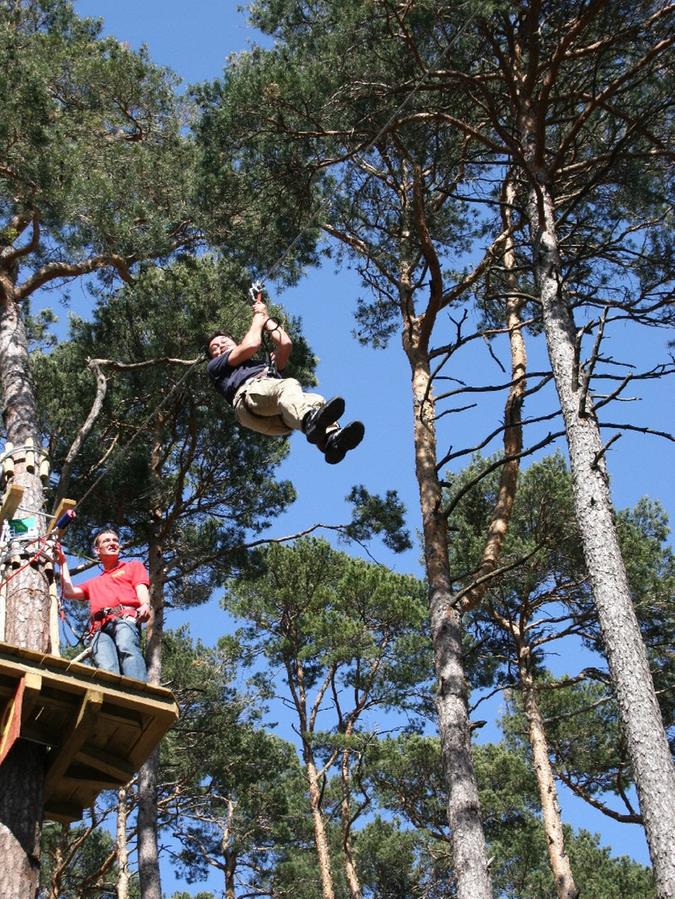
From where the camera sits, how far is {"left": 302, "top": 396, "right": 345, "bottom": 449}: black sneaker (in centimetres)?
517

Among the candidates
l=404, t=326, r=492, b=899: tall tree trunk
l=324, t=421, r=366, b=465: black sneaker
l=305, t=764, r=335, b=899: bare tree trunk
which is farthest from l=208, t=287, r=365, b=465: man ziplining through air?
l=305, t=764, r=335, b=899: bare tree trunk

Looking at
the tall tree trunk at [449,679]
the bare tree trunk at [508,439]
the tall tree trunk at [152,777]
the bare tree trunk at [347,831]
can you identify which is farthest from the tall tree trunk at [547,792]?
the tall tree trunk at [449,679]

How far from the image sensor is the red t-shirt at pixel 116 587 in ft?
16.4

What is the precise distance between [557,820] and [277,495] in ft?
14.8

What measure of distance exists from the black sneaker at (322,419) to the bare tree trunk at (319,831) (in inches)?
385

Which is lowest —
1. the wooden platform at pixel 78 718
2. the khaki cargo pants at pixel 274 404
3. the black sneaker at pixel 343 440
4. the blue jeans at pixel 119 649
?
the wooden platform at pixel 78 718

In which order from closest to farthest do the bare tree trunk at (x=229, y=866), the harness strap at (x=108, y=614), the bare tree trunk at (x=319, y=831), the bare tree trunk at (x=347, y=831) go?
1. the harness strap at (x=108, y=614)
2. the bare tree trunk at (x=319, y=831)
3. the bare tree trunk at (x=347, y=831)
4. the bare tree trunk at (x=229, y=866)

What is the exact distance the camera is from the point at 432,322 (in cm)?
854

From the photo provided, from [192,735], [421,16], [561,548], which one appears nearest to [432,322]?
[421,16]

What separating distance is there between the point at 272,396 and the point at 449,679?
235cm

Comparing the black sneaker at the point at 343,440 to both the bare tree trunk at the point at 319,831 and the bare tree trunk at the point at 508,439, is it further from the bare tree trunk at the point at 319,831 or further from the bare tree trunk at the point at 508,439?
the bare tree trunk at the point at 319,831

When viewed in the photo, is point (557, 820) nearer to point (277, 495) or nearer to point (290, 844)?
point (277, 495)

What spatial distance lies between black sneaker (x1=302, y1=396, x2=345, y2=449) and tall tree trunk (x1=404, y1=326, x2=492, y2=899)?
88.3 inches

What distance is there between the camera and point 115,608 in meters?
4.98
